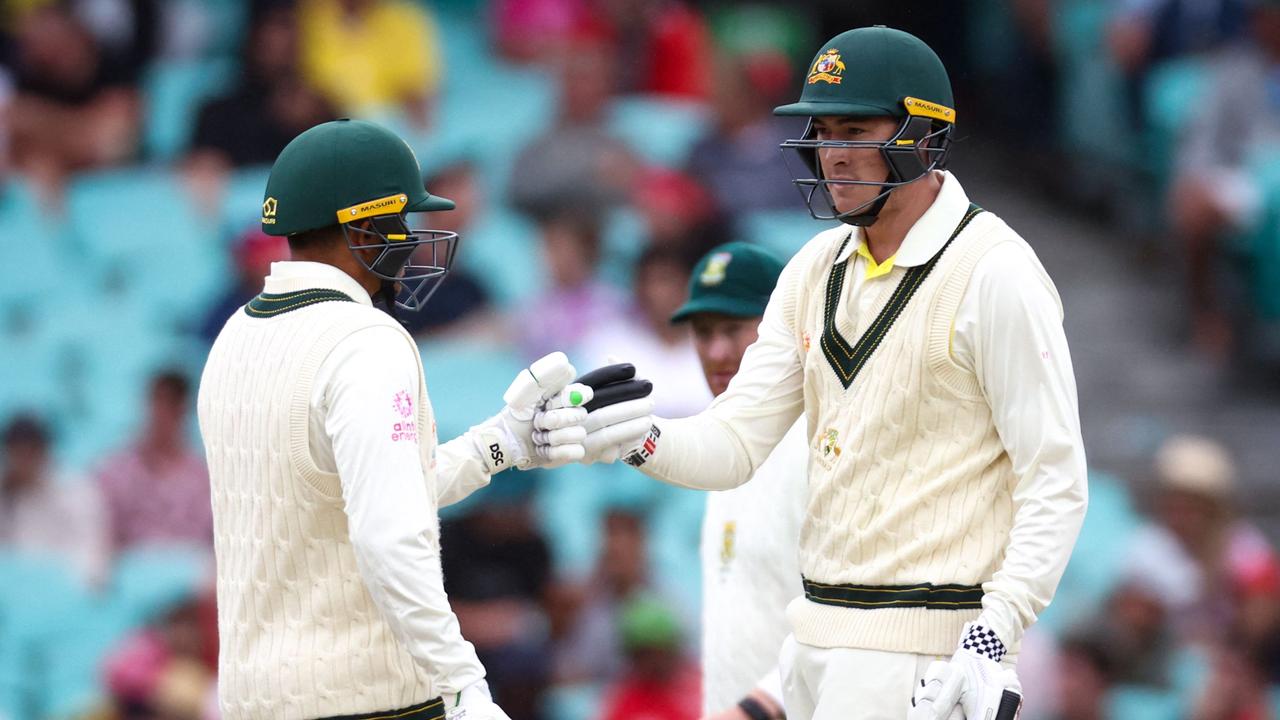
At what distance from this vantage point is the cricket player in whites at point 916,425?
357 cm

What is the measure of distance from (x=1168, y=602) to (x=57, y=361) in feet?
19.2

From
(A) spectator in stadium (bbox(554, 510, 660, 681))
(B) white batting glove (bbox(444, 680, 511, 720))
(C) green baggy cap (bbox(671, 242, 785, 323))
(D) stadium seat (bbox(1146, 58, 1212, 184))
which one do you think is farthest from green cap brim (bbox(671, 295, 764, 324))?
(D) stadium seat (bbox(1146, 58, 1212, 184))

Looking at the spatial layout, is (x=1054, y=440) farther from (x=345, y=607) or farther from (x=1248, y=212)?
(x=1248, y=212)

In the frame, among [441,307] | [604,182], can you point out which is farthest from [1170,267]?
[441,307]

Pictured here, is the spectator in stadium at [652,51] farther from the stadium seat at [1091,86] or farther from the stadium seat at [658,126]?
the stadium seat at [1091,86]

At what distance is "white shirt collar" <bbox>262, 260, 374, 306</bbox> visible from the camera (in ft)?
12.4

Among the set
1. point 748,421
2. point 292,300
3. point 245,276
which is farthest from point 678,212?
point 292,300

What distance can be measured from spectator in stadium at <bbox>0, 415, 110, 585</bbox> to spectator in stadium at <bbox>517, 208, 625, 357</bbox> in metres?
2.35

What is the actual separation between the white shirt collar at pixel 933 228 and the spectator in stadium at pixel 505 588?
14.8 ft

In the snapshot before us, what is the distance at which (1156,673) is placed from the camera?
816 centimetres

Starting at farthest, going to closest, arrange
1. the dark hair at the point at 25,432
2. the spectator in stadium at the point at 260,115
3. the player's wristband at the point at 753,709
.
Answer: the spectator in stadium at the point at 260,115 → the dark hair at the point at 25,432 → the player's wristband at the point at 753,709

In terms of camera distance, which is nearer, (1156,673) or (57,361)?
(1156,673)

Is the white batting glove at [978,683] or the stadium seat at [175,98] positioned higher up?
the stadium seat at [175,98]

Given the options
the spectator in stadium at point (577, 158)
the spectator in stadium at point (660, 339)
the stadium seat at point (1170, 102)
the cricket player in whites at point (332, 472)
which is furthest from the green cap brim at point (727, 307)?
the stadium seat at point (1170, 102)
